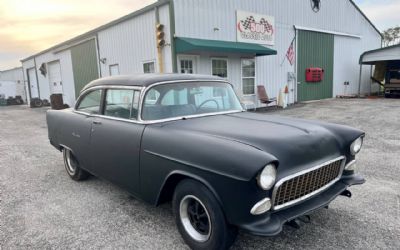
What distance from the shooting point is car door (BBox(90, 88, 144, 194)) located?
3.20 meters

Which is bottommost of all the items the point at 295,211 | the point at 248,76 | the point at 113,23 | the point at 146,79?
the point at 295,211

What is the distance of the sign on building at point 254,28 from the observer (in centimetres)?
1195

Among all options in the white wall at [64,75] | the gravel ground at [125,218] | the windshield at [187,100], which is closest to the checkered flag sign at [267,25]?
the gravel ground at [125,218]

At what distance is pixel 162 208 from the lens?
358 cm

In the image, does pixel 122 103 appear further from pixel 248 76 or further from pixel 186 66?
pixel 248 76

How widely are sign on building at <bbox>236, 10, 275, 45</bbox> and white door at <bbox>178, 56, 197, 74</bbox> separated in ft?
7.73

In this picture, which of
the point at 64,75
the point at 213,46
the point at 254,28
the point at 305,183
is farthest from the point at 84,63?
the point at 305,183

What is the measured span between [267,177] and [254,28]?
37.7ft

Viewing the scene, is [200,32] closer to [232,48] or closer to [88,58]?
[232,48]

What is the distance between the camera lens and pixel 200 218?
266 cm

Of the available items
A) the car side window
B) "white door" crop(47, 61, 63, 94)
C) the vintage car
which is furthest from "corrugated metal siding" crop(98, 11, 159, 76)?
the vintage car

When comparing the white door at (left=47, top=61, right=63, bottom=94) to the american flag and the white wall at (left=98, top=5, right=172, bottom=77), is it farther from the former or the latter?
the american flag

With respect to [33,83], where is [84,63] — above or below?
above

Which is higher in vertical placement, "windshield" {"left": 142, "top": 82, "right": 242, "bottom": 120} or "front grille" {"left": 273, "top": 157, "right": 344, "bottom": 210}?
"windshield" {"left": 142, "top": 82, "right": 242, "bottom": 120}
